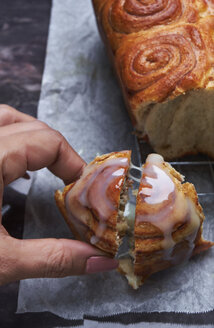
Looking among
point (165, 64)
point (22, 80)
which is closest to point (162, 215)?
point (165, 64)

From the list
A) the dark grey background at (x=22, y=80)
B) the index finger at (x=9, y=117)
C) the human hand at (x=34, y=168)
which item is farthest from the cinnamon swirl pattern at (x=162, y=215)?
the index finger at (x=9, y=117)

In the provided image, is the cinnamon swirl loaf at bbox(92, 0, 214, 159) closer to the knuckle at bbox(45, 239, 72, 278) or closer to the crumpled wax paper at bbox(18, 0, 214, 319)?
the crumpled wax paper at bbox(18, 0, 214, 319)

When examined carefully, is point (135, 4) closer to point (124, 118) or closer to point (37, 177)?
point (124, 118)

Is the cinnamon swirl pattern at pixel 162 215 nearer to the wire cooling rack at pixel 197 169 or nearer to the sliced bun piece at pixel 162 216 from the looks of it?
the sliced bun piece at pixel 162 216

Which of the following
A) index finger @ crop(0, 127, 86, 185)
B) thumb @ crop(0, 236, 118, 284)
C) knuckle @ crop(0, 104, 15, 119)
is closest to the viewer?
thumb @ crop(0, 236, 118, 284)

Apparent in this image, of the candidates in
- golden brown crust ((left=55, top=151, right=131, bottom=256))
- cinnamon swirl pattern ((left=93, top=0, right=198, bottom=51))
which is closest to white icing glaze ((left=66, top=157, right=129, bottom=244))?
golden brown crust ((left=55, top=151, right=131, bottom=256))
